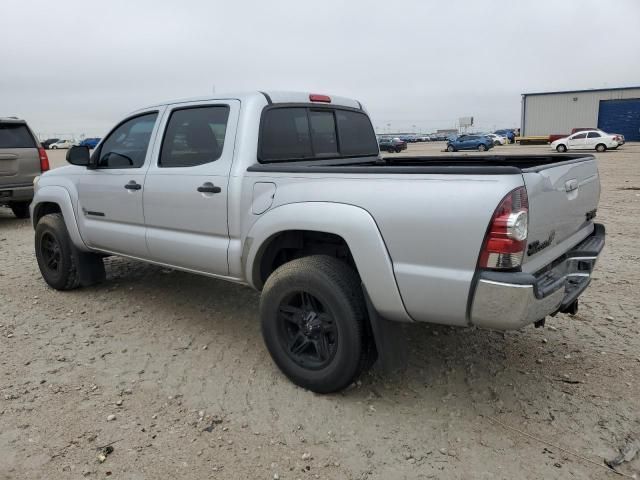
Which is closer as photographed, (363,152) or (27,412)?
(27,412)

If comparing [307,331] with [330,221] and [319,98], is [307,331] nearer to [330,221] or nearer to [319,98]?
[330,221]

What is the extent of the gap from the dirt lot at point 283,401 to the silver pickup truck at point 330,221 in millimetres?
405

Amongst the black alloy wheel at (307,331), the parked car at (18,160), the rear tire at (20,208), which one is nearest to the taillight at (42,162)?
the parked car at (18,160)

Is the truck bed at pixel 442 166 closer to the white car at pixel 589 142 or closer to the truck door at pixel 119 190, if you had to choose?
the truck door at pixel 119 190

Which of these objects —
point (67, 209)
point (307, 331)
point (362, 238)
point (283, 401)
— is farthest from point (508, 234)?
point (67, 209)

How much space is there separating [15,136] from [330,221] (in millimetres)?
8675

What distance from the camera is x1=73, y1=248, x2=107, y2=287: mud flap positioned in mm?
5301

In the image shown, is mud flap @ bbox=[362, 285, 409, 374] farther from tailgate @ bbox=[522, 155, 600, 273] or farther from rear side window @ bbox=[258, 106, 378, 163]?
rear side window @ bbox=[258, 106, 378, 163]

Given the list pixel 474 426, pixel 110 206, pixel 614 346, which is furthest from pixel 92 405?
pixel 614 346

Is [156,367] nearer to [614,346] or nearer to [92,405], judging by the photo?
[92,405]

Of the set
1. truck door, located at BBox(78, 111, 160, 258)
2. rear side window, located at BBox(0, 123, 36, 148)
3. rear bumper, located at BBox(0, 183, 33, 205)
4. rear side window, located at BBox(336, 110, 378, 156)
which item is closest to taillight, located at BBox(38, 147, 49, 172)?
rear side window, located at BBox(0, 123, 36, 148)

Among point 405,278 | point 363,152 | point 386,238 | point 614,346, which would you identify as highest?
point 363,152

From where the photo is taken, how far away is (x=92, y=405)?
10.8 feet

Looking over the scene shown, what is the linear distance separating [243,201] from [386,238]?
1.15 metres
